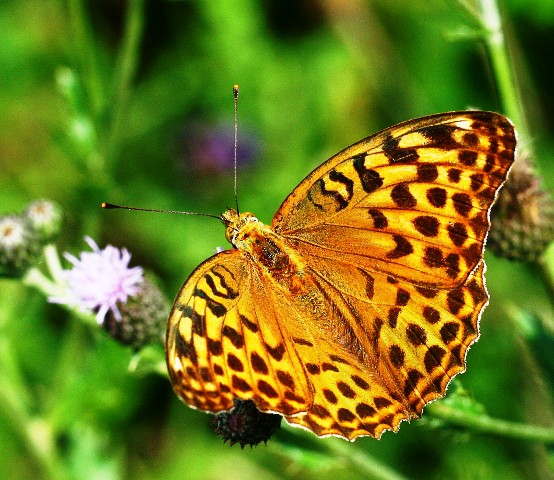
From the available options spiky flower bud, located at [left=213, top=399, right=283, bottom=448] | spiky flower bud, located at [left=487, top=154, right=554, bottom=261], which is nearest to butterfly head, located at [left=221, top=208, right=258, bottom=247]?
spiky flower bud, located at [left=213, top=399, right=283, bottom=448]

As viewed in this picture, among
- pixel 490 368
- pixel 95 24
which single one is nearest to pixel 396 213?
pixel 490 368

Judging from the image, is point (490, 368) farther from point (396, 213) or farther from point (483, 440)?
point (396, 213)

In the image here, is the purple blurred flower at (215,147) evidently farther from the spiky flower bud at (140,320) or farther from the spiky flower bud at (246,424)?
the spiky flower bud at (246,424)

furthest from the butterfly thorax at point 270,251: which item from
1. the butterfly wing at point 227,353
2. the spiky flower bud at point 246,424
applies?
the spiky flower bud at point 246,424

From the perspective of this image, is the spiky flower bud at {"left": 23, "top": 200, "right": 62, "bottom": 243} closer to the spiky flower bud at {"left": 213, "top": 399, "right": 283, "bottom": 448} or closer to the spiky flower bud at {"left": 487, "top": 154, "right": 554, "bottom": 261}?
the spiky flower bud at {"left": 213, "top": 399, "right": 283, "bottom": 448}

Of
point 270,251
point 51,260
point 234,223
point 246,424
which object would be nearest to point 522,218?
point 270,251
